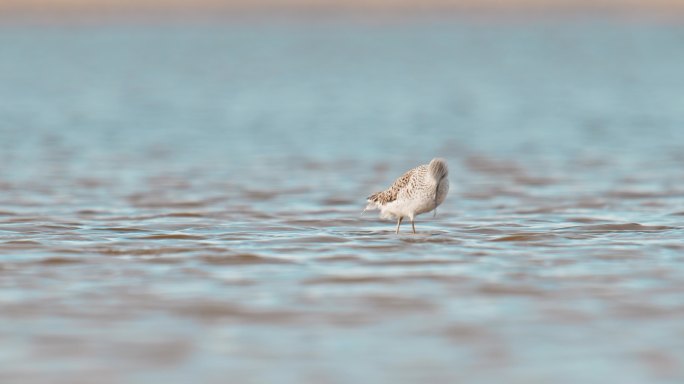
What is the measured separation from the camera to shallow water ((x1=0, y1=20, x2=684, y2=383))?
7.88 m

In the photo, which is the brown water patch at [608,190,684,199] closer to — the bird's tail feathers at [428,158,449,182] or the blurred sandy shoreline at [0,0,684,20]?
the bird's tail feathers at [428,158,449,182]

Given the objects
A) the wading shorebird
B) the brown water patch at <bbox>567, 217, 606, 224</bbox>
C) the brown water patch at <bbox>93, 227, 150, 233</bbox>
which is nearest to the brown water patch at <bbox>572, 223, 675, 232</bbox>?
the brown water patch at <bbox>567, 217, 606, 224</bbox>

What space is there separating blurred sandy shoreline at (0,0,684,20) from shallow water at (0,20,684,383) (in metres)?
62.1

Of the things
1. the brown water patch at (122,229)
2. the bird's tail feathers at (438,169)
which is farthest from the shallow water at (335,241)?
the bird's tail feathers at (438,169)

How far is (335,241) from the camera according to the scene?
12336mm

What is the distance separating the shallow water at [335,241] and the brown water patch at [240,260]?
0.03 meters

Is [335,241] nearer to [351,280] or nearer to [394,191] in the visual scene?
[394,191]

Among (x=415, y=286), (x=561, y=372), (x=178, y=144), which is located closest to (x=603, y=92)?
(x=178, y=144)

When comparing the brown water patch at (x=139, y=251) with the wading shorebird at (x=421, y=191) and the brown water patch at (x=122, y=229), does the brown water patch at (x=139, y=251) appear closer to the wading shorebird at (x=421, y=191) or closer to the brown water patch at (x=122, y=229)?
the brown water patch at (x=122, y=229)

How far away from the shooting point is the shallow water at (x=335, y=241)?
7.88 m

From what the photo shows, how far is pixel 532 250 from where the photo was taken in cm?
1156

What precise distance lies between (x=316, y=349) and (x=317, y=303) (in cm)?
130

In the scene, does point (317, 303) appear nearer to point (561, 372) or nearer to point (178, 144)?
point (561, 372)

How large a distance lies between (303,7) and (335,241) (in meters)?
89.8
